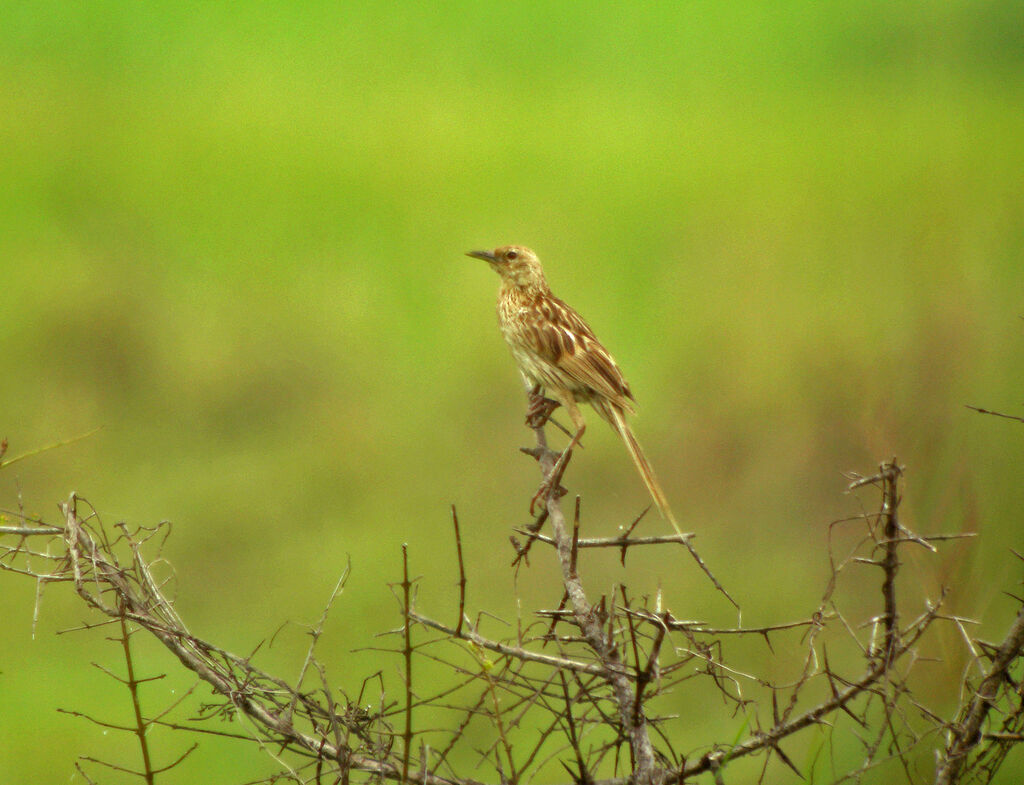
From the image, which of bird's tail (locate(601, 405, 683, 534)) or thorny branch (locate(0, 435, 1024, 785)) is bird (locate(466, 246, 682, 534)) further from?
thorny branch (locate(0, 435, 1024, 785))

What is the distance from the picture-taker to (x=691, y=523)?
5.18 m

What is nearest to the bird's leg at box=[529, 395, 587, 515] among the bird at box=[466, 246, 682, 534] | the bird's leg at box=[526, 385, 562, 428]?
the bird at box=[466, 246, 682, 534]

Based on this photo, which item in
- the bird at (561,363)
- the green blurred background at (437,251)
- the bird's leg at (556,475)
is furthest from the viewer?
the green blurred background at (437,251)

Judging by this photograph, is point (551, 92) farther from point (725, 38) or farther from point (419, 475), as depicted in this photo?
point (419, 475)

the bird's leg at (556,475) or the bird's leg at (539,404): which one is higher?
the bird's leg at (539,404)

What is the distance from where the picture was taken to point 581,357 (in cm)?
226

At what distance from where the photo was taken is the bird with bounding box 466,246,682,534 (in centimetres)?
223

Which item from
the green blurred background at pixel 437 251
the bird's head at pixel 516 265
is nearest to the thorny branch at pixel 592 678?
the bird's head at pixel 516 265

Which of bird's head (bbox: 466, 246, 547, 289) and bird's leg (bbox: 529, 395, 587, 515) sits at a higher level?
bird's head (bbox: 466, 246, 547, 289)

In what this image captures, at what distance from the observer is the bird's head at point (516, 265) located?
8.61 ft

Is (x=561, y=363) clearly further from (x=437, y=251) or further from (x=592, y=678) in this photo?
(x=437, y=251)

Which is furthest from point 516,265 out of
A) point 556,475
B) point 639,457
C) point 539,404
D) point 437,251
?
point 437,251

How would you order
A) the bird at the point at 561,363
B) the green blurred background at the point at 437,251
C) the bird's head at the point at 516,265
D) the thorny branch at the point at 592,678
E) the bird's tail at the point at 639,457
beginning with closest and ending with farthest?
the thorny branch at the point at 592,678 → the bird's tail at the point at 639,457 → the bird at the point at 561,363 → the bird's head at the point at 516,265 → the green blurred background at the point at 437,251

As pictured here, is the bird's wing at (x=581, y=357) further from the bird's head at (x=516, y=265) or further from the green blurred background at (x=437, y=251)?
the green blurred background at (x=437, y=251)
